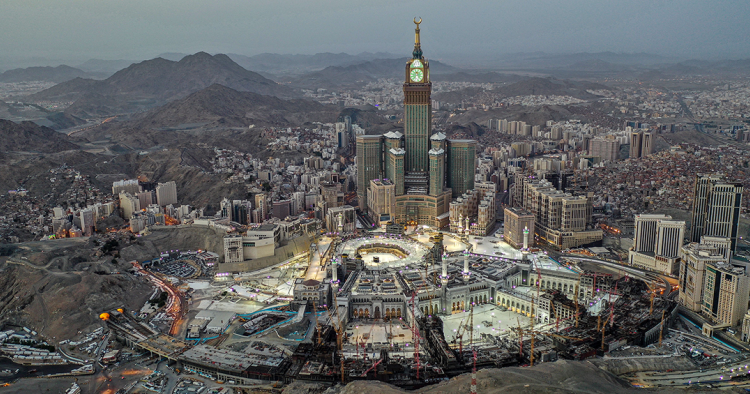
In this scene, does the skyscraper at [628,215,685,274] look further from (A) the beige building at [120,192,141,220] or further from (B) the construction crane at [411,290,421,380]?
(A) the beige building at [120,192,141,220]

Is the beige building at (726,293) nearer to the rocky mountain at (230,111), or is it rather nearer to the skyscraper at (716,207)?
the skyscraper at (716,207)

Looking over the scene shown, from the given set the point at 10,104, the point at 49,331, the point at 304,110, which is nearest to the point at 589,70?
the point at 304,110

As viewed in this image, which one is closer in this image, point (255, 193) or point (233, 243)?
point (233, 243)

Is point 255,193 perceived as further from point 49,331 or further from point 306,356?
point 306,356

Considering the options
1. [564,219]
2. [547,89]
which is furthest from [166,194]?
[547,89]

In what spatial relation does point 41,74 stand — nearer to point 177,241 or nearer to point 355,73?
point 355,73

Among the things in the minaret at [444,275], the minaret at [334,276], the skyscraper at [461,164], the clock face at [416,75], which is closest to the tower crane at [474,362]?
the minaret at [444,275]

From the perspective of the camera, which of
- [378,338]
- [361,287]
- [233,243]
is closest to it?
[378,338]
